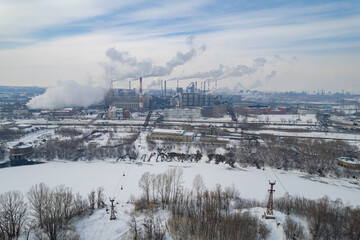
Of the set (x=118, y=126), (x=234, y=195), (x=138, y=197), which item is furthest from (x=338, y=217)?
A: (x=118, y=126)

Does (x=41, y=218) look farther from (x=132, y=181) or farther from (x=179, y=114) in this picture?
(x=179, y=114)

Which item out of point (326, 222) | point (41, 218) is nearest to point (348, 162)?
point (326, 222)

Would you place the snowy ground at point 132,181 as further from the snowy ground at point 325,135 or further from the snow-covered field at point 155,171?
the snowy ground at point 325,135

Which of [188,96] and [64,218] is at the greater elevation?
[188,96]

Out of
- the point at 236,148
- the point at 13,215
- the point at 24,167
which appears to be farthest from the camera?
the point at 236,148

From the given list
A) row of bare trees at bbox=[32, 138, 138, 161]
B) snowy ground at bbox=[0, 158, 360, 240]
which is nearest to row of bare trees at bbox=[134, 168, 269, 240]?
snowy ground at bbox=[0, 158, 360, 240]

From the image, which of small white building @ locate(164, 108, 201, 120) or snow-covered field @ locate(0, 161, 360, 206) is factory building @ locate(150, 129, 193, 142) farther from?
small white building @ locate(164, 108, 201, 120)

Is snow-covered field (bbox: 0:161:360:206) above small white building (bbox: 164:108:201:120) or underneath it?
underneath

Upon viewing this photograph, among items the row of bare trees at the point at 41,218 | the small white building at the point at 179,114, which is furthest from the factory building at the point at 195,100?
the row of bare trees at the point at 41,218

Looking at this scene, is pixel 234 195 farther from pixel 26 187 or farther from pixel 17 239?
pixel 26 187
